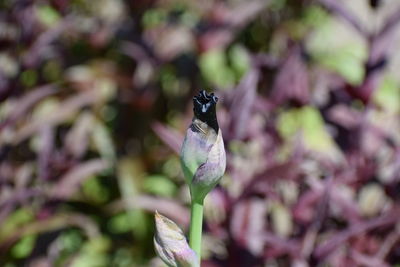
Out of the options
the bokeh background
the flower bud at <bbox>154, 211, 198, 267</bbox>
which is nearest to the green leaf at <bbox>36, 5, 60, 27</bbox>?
the bokeh background

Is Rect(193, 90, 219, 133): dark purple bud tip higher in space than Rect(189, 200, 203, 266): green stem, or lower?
higher

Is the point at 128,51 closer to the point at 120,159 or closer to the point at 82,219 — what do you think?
the point at 120,159

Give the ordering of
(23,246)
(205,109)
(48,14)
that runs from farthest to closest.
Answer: (48,14) < (23,246) < (205,109)

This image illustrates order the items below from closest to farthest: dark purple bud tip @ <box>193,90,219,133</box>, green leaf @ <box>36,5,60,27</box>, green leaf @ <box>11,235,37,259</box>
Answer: dark purple bud tip @ <box>193,90,219,133</box>
green leaf @ <box>11,235,37,259</box>
green leaf @ <box>36,5,60,27</box>

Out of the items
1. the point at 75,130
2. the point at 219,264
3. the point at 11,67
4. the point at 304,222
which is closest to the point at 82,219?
the point at 75,130

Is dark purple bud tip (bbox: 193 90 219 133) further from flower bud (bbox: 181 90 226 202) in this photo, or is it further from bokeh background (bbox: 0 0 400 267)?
bokeh background (bbox: 0 0 400 267)

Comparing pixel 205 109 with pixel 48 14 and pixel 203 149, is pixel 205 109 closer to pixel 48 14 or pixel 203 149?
pixel 203 149

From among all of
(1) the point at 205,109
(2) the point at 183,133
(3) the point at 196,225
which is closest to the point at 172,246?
(3) the point at 196,225
